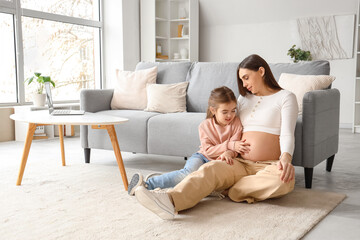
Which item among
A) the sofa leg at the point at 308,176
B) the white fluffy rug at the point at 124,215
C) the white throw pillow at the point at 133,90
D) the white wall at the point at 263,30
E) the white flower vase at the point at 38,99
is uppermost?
the white wall at the point at 263,30

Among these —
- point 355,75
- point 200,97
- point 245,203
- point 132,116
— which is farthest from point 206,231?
point 355,75

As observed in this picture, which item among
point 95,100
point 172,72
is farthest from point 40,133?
point 172,72

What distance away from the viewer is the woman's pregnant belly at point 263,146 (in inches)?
83.0

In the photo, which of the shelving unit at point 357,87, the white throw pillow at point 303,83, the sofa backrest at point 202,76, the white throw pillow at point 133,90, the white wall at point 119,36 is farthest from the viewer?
the white wall at point 119,36

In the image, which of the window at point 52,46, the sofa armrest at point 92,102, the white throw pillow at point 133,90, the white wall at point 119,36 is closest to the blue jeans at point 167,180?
the sofa armrest at point 92,102

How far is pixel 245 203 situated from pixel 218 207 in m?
0.16

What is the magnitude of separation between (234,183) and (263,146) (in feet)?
0.80

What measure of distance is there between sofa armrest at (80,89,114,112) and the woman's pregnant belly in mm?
1579

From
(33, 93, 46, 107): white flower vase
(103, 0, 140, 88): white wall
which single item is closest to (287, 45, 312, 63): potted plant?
(103, 0, 140, 88): white wall

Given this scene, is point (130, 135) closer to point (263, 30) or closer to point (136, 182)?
point (136, 182)

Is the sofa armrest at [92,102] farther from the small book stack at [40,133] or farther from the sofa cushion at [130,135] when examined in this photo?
the small book stack at [40,133]

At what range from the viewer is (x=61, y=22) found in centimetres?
545

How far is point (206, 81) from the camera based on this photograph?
328cm

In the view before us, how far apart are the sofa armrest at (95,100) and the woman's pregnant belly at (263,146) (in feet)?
5.18
